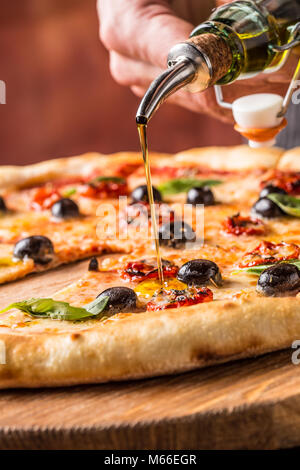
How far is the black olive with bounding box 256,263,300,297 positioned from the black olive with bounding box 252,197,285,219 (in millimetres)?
950

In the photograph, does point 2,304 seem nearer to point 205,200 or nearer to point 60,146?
point 205,200

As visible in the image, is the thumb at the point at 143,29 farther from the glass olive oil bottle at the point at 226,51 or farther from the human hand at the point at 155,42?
the glass olive oil bottle at the point at 226,51

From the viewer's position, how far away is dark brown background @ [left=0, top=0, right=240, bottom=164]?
714 centimetres

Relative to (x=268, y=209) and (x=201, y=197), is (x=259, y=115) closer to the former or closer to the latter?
(x=268, y=209)

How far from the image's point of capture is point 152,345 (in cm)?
190

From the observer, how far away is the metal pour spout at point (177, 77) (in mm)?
2014

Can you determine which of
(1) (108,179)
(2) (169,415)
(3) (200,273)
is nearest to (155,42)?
(1) (108,179)

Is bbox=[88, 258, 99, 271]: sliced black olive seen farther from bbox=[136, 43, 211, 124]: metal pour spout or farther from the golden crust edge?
the golden crust edge

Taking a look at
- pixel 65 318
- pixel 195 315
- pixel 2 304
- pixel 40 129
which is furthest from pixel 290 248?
pixel 40 129

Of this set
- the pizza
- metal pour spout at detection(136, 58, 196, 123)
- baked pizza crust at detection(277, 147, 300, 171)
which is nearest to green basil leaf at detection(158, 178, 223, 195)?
the pizza

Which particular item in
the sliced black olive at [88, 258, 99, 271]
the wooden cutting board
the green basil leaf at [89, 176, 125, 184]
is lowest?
the wooden cutting board

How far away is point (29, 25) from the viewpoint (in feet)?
23.4

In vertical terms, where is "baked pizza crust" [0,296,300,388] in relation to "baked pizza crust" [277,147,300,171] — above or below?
below

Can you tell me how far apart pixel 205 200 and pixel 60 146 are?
14.3 ft
